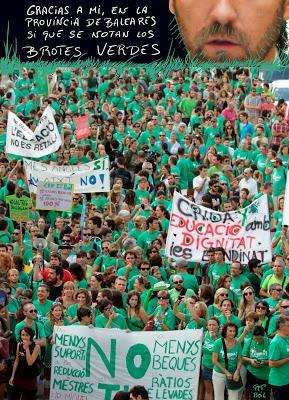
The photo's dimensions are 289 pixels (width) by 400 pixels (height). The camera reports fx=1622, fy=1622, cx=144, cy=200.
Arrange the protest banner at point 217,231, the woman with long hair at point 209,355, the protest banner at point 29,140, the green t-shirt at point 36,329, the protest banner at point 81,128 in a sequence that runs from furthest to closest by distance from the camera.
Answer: the protest banner at point 81,128 < the protest banner at point 29,140 < the protest banner at point 217,231 < the green t-shirt at point 36,329 < the woman with long hair at point 209,355

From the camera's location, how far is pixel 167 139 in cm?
2872

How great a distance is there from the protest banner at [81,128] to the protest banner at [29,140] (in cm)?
249

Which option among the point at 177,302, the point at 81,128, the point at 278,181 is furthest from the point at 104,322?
the point at 81,128

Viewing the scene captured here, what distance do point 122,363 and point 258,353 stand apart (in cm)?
142

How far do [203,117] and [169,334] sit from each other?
14.3 meters

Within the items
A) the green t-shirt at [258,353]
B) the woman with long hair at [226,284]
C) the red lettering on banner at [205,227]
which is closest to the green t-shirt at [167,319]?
the woman with long hair at [226,284]

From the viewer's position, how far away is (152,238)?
70.7 feet

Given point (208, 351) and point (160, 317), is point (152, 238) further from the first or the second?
point (208, 351)

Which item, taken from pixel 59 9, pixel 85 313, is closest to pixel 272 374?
pixel 85 313

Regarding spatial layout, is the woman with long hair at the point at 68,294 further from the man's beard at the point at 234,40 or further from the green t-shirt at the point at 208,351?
the man's beard at the point at 234,40

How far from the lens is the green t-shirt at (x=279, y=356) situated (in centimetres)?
1659

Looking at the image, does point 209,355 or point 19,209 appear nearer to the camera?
point 209,355

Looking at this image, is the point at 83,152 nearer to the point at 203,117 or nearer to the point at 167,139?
the point at 167,139

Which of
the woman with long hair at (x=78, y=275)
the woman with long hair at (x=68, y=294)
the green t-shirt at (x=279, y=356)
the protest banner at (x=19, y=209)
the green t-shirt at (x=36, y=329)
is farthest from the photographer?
the protest banner at (x=19, y=209)
